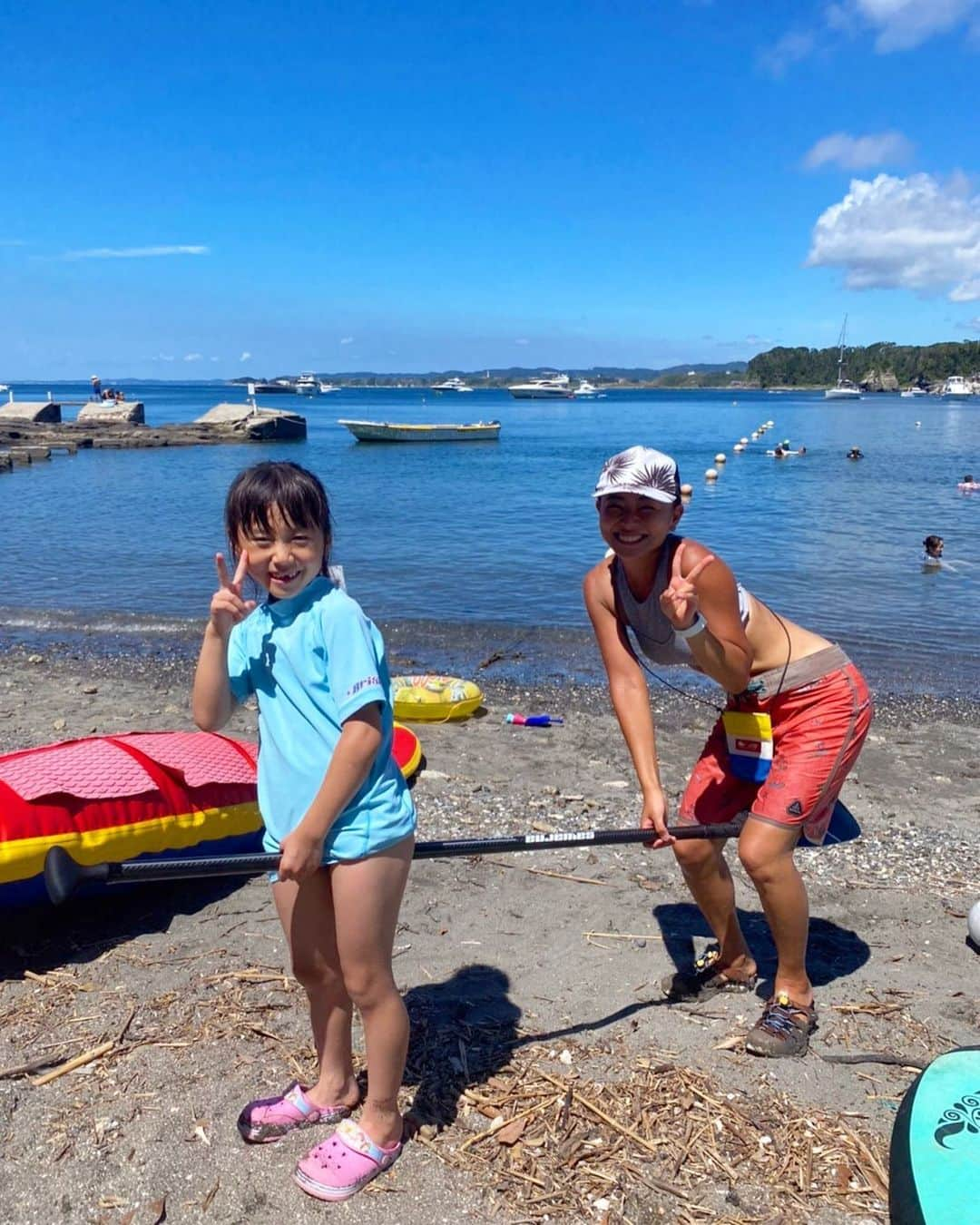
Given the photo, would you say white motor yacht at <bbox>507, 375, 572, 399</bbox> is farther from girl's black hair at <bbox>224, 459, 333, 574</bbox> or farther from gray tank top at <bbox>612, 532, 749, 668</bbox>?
girl's black hair at <bbox>224, 459, 333, 574</bbox>

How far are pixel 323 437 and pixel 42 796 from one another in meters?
62.8

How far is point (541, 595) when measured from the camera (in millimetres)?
15125

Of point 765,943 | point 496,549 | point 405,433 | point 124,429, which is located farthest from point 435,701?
point 124,429

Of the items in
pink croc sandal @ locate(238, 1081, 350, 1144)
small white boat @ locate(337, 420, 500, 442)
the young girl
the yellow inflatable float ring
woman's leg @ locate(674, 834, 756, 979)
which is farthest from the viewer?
small white boat @ locate(337, 420, 500, 442)

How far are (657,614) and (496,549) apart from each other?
16208 millimetres

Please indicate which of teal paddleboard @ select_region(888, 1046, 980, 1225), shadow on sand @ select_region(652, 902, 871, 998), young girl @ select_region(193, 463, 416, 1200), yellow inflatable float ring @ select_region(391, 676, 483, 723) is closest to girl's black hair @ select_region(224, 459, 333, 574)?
young girl @ select_region(193, 463, 416, 1200)

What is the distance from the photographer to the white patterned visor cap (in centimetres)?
338

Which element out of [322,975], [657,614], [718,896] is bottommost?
[718,896]

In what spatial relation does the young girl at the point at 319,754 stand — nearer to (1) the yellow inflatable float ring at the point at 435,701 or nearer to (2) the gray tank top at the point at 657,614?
(2) the gray tank top at the point at 657,614

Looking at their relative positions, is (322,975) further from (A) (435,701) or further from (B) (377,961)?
(A) (435,701)

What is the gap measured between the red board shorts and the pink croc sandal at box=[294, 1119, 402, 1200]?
6.14ft

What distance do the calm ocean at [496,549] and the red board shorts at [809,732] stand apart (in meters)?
6.81

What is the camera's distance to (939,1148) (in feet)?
9.59

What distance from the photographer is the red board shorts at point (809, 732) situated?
3.73m
